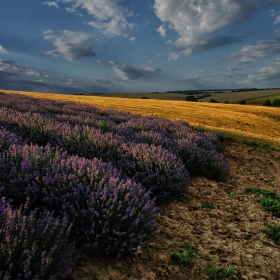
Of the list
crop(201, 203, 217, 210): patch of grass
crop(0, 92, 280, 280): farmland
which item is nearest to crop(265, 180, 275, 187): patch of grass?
crop(0, 92, 280, 280): farmland

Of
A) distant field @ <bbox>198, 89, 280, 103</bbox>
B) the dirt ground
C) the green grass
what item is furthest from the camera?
distant field @ <bbox>198, 89, 280, 103</bbox>

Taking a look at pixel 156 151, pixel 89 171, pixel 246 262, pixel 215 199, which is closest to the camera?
pixel 246 262

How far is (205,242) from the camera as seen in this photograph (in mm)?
2586

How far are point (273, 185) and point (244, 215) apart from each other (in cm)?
193

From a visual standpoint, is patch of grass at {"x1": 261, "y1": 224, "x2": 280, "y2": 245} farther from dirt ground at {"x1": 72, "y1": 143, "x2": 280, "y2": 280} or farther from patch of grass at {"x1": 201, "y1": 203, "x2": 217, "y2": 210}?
patch of grass at {"x1": 201, "y1": 203, "x2": 217, "y2": 210}

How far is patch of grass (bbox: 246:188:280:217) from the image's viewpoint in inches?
144

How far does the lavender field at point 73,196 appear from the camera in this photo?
171 cm

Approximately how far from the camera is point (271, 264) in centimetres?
235

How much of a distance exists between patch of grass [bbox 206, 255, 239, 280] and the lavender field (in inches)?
23.2

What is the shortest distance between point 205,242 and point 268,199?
1.80 metres

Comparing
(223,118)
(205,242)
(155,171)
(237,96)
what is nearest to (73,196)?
(205,242)

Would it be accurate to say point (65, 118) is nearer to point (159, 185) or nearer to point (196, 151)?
point (196, 151)

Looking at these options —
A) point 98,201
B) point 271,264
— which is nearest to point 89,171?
point 98,201

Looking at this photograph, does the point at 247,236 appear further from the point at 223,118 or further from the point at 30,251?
the point at 223,118
